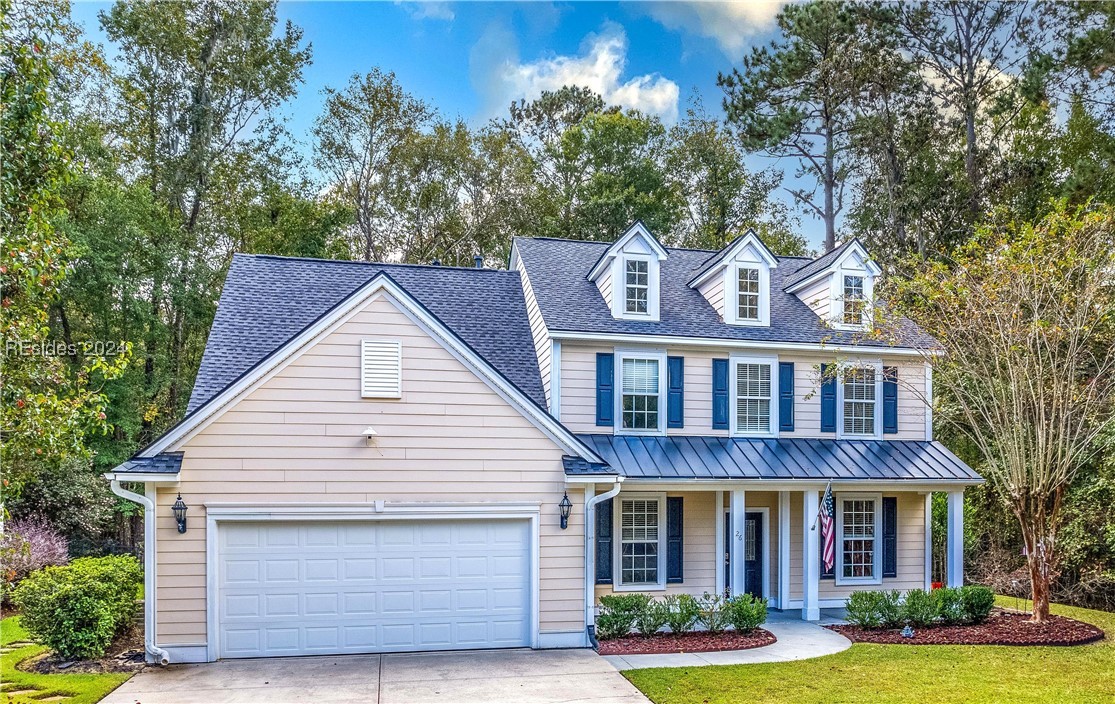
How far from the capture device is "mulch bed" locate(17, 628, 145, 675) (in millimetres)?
9742

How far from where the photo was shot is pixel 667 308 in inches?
622

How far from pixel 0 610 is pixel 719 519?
13.7m

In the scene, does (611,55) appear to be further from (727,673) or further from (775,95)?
(727,673)

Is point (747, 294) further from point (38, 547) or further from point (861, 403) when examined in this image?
point (38, 547)

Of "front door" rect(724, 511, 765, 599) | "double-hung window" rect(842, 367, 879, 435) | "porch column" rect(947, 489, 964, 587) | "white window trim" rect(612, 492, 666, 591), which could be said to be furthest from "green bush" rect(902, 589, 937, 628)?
"white window trim" rect(612, 492, 666, 591)

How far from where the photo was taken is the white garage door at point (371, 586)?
10.5 m

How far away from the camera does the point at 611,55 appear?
25109 mm

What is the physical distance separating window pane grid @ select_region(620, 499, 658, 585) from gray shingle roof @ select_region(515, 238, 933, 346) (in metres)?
3.31

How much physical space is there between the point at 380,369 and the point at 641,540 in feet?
20.2

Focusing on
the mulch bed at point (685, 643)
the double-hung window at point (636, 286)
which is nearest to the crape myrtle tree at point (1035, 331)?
the double-hung window at point (636, 286)

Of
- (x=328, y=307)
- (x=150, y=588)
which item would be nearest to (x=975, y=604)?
(x=328, y=307)

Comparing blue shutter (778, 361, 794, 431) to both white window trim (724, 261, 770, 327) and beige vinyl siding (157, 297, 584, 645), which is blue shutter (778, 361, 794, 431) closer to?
white window trim (724, 261, 770, 327)

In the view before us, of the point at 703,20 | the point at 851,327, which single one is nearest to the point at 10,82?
the point at 851,327

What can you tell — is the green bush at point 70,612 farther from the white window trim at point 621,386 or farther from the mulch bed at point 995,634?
the mulch bed at point 995,634
